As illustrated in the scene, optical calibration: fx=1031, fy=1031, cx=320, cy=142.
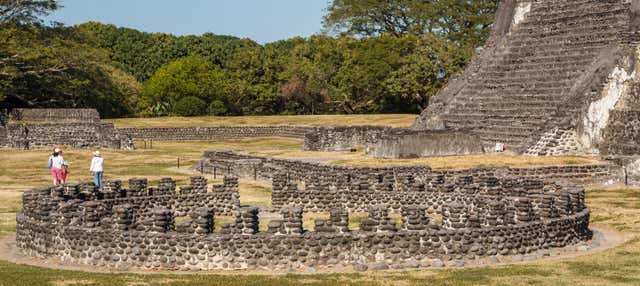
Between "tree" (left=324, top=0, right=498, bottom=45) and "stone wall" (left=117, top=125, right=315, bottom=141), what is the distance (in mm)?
25322

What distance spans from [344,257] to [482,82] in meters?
33.8

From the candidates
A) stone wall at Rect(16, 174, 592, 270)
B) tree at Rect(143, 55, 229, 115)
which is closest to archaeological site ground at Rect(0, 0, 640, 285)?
stone wall at Rect(16, 174, 592, 270)

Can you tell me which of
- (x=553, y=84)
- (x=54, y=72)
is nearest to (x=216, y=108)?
(x=54, y=72)

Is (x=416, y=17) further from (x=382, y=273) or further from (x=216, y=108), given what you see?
(x=382, y=273)

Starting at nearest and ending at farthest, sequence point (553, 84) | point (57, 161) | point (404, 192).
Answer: point (404, 192), point (57, 161), point (553, 84)

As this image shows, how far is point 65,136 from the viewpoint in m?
62.8

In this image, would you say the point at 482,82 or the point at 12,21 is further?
the point at 12,21

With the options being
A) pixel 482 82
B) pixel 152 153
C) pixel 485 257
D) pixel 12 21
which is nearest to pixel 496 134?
pixel 482 82

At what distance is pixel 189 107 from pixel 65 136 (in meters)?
23.7

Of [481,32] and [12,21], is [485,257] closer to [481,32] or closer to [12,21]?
[12,21]

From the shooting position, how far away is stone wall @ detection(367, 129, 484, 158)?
1779 inches

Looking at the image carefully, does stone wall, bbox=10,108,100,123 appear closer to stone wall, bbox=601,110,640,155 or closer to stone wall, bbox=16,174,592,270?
stone wall, bbox=601,110,640,155

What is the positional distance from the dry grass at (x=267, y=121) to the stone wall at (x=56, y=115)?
6.32 meters

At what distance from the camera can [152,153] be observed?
59000 millimetres
